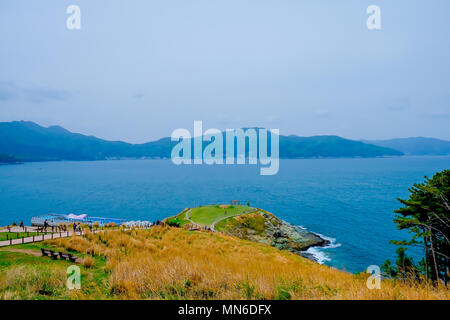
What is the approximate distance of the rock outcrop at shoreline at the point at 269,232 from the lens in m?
43.1

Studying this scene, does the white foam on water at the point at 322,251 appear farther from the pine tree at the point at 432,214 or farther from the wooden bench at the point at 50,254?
the wooden bench at the point at 50,254

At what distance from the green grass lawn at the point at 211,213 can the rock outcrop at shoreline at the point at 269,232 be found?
7.83 ft

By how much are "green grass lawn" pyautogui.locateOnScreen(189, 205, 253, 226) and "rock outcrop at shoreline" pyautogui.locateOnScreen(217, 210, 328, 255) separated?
239cm

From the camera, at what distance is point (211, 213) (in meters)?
49.1

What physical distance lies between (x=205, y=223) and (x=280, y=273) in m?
36.8

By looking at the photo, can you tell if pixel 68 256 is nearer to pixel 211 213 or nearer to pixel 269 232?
pixel 211 213

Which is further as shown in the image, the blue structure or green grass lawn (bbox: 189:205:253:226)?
green grass lawn (bbox: 189:205:253:226)

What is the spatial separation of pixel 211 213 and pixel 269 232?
11216 millimetres

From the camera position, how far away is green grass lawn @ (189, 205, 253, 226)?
4566cm

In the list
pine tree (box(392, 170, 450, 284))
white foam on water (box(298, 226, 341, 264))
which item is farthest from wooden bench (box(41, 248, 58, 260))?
white foam on water (box(298, 226, 341, 264))

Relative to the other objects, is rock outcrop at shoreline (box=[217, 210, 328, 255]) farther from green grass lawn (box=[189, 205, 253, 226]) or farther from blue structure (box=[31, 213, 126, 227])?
blue structure (box=[31, 213, 126, 227])
